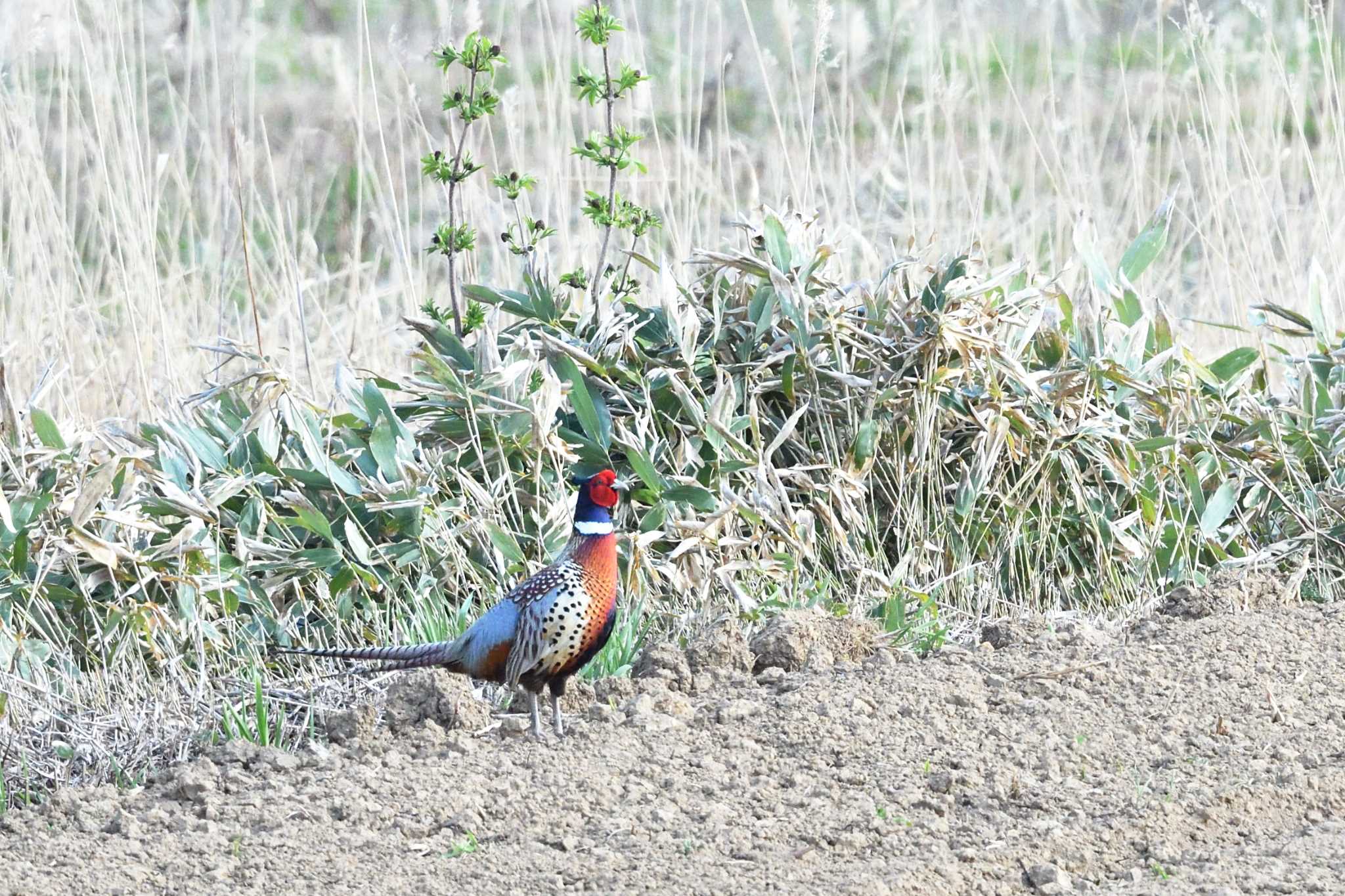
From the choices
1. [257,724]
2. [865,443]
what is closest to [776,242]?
[865,443]

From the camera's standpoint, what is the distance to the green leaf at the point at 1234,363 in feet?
12.4

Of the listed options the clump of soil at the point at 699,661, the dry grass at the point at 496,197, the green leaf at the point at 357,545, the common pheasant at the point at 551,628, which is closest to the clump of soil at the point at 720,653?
the clump of soil at the point at 699,661

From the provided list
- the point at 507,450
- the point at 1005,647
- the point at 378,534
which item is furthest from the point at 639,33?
the point at 1005,647

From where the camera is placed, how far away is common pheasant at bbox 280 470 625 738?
8.50ft

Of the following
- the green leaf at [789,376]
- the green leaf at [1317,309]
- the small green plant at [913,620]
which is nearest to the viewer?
the small green plant at [913,620]

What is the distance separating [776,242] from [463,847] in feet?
5.53

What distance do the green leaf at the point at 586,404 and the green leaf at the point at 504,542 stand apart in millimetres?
344

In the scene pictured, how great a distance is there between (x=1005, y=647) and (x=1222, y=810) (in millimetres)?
734

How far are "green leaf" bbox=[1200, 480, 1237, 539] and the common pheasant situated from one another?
1.55 meters

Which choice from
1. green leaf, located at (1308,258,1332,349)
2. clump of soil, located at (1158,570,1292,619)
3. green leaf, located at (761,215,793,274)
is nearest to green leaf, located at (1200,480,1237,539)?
clump of soil, located at (1158,570,1292,619)

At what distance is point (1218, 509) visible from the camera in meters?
3.50

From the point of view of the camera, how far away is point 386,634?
10.2ft

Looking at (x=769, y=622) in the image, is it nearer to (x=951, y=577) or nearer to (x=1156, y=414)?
(x=951, y=577)

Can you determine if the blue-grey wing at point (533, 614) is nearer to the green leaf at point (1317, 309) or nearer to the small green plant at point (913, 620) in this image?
the small green plant at point (913, 620)
